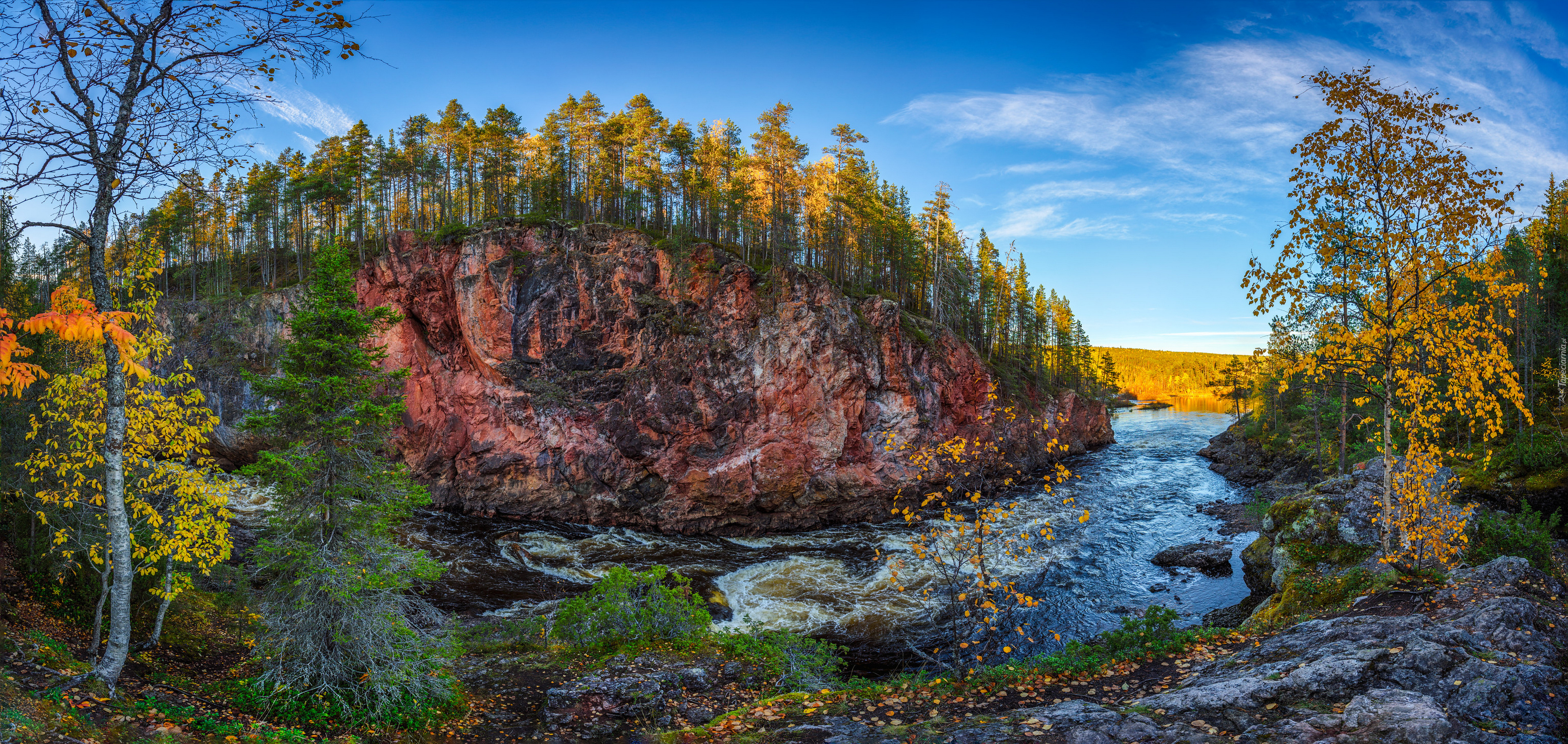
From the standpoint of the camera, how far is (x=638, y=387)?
31.6 metres

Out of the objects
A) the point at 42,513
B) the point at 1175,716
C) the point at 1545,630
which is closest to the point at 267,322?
the point at 42,513

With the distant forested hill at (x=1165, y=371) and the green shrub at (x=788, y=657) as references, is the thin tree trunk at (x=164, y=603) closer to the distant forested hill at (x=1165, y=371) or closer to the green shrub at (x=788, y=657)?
the green shrub at (x=788, y=657)

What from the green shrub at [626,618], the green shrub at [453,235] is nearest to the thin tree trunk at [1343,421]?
the green shrub at [626,618]

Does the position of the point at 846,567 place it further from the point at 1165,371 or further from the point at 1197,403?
the point at 1165,371

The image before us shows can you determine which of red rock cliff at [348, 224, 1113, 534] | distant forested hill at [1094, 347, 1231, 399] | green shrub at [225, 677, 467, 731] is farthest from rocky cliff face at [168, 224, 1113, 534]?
distant forested hill at [1094, 347, 1231, 399]

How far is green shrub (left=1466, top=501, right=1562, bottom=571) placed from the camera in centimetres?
914

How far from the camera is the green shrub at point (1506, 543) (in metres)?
9.14

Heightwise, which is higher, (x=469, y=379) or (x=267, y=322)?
(x=267, y=322)

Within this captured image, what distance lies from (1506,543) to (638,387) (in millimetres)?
29198

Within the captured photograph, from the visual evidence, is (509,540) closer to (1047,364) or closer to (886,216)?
(886,216)

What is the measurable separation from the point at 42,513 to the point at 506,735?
8.12 metres

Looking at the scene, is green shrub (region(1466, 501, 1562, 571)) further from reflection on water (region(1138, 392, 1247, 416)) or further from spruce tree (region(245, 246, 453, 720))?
reflection on water (region(1138, 392, 1247, 416))

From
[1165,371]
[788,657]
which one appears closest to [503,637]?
[788,657]

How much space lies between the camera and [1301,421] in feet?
140
